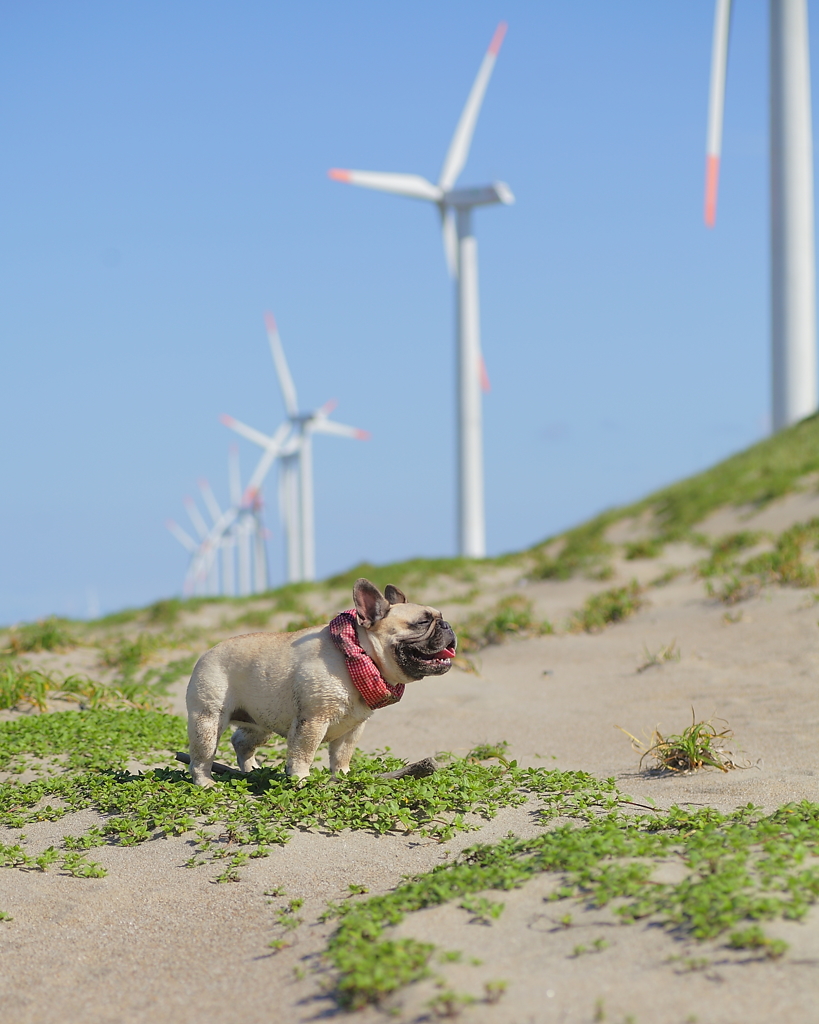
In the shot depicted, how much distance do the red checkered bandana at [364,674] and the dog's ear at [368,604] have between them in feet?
0.44

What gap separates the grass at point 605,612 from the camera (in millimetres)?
13102

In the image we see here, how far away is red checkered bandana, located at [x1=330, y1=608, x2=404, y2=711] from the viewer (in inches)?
229

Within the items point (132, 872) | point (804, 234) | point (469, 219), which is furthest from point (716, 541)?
point (469, 219)

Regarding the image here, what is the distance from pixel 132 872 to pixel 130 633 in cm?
1344

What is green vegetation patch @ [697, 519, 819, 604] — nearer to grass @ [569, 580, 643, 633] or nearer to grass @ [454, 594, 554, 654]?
grass @ [569, 580, 643, 633]

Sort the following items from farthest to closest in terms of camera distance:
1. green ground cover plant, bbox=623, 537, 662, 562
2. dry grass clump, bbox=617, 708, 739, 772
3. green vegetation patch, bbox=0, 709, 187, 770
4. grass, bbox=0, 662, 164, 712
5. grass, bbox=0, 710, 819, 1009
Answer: green ground cover plant, bbox=623, 537, 662, 562
grass, bbox=0, 662, 164, 712
green vegetation patch, bbox=0, 709, 187, 770
dry grass clump, bbox=617, 708, 739, 772
grass, bbox=0, 710, 819, 1009

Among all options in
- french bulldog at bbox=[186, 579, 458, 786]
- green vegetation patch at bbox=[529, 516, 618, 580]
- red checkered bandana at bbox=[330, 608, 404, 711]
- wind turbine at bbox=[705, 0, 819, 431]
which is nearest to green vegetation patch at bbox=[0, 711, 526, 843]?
french bulldog at bbox=[186, 579, 458, 786]

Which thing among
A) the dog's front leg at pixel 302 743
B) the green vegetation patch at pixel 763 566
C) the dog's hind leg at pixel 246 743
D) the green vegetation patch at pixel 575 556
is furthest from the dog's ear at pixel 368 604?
the green vegetation patch at pixel 575 556

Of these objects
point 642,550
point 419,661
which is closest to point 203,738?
point 419,661

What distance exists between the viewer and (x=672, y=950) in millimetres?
3777

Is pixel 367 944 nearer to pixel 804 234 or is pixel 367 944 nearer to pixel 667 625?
pixel 667 625

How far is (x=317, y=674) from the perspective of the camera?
5.82m

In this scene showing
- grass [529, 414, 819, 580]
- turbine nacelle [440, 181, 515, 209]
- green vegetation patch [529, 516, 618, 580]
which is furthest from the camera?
turbine nacelle [440, 181, 515, 209]

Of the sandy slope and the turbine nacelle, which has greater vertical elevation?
the turbine nacelle
